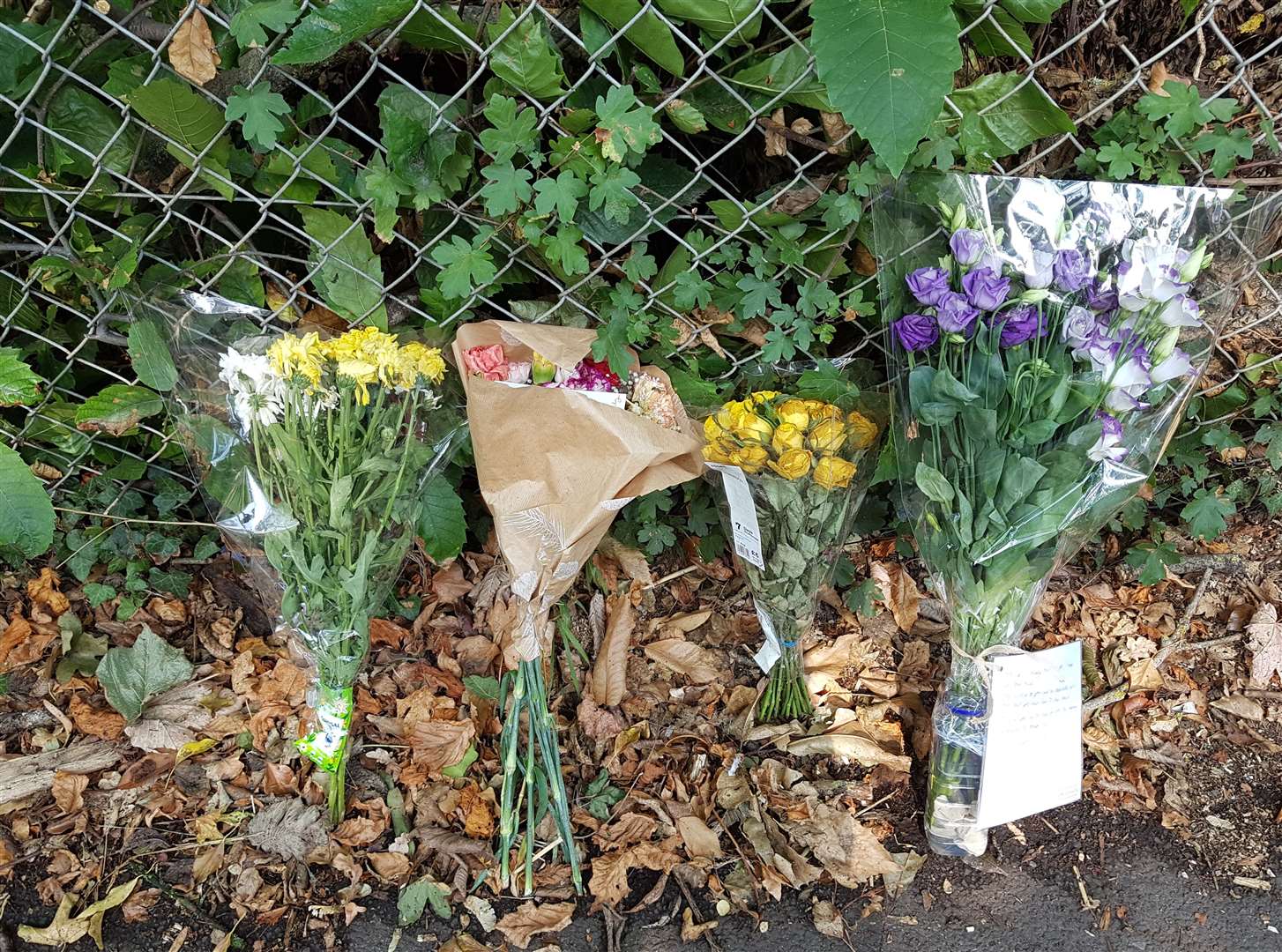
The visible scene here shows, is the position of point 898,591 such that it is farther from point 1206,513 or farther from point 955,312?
point 955,312

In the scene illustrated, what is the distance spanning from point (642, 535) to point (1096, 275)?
3.67 ft

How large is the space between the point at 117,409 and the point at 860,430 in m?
1.59

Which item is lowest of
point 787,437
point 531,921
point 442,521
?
point 531,921

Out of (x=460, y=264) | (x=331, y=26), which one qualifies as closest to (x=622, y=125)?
(x=460, y=264)

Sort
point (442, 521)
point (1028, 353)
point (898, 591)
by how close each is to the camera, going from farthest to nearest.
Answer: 1. point (898, 591)
2. point (442, 521)
3. point (1028, 353)

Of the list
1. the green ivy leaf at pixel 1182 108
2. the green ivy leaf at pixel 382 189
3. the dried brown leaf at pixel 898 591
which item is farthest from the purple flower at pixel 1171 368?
the green ivy leaf at pixel 382 189

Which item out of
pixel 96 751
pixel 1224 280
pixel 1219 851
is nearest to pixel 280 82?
pixel 96 751

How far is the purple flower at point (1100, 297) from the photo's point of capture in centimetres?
166

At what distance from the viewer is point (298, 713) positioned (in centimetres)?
210

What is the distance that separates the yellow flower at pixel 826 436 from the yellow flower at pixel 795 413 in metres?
0.02

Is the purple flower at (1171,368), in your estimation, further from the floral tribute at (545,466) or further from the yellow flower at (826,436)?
the floral tribute at (545,466)

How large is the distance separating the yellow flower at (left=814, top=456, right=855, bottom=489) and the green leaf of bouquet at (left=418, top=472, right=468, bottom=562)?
0.76 m

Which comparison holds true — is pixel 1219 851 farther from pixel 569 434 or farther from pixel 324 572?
pixel 324 572

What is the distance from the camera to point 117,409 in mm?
2041
